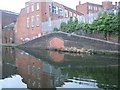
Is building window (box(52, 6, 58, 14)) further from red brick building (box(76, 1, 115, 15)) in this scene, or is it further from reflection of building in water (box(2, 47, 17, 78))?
reflection of building in water (box(2, 47, 17, 78))

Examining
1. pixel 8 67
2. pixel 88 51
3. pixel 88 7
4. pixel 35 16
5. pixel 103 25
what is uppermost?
pixel 88 7

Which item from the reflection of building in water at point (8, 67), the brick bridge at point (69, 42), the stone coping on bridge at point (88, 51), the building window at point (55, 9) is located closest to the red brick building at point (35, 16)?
the building window at point (55, 9)

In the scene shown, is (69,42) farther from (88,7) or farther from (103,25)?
(88,7)

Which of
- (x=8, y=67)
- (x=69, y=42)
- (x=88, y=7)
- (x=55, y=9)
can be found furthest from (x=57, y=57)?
(x=88, y=7)

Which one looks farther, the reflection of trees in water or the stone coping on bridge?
the stone coping on bridge

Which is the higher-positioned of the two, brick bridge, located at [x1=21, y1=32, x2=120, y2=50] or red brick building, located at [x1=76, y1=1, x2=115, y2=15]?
red brick building, located at [x1=76, y1=1, x2=115, y2=15]

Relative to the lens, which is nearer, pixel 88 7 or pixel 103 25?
pixel 103 25

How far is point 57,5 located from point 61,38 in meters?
17.4

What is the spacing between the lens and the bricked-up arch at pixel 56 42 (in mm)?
30123

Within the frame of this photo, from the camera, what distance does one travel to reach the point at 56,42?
31266 millimetres

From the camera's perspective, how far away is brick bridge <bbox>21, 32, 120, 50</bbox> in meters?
23.4

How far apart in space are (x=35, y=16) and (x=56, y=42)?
15.0m

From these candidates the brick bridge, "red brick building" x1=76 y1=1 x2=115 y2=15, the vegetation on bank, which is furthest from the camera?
"red brick building" x1=76 y1=1 x2=115 y2=15

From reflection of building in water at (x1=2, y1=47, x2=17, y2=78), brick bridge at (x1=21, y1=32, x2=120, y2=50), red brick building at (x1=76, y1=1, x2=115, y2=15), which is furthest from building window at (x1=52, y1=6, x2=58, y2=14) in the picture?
reflection of building in water at (x1=2, y1=47, x2=17, y2=78)
